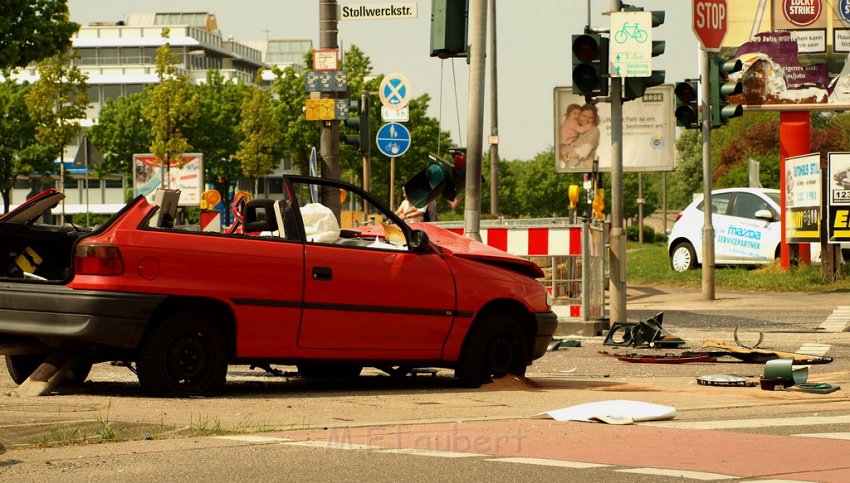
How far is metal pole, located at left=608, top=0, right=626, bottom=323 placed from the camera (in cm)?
1720

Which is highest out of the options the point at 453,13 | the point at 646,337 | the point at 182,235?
the point at 453,13

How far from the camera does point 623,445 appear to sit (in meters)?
7.65

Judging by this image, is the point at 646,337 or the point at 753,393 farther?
the point at 646,337

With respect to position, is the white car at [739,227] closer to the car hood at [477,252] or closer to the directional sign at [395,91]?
the directional sign at [395,91]

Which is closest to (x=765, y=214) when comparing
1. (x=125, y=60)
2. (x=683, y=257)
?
(x=683, y=257)

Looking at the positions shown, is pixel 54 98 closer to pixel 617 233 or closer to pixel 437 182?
pixel 617 233

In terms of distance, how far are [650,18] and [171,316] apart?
9.89 metres

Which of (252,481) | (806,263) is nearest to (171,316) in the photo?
(252,481)

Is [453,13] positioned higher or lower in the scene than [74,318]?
higher

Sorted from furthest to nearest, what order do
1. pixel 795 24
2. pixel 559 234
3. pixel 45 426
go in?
1. pixel 795 24
2. pixel 559 234
3. pixel 45 426

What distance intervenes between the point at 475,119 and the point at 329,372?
4398mm

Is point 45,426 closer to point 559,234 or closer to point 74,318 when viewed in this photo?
point 74,318

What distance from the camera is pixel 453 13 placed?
14477 millimetres

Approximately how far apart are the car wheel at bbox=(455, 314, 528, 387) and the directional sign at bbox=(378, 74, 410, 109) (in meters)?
14.4
